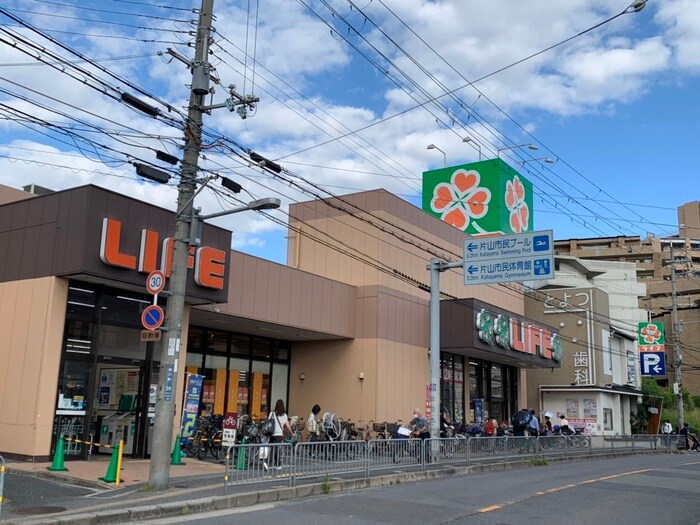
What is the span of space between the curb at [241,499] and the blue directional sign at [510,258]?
18.3ft

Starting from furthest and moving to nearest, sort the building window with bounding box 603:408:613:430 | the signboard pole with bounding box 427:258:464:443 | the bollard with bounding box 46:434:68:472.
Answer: the building window with bounding box 603:408:613:430 < the signboard pole with bounding box 427:258:464:443 < the bollard with bounding box 46:434:68:472

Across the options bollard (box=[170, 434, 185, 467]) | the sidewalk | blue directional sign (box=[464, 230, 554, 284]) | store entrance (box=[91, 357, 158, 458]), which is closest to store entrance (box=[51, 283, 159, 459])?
store entrance (box=[91, 357, 158, 458])

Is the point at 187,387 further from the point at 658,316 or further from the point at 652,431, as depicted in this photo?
the point at 658,316

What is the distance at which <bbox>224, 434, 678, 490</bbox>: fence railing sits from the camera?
43.4ft

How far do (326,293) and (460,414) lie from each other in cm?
1029

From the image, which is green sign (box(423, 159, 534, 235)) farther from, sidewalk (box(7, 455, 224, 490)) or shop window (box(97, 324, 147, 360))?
sidewalk (box(7, 455, 224, 490))

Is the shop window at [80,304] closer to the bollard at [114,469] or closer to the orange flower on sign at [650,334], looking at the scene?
the bollard at [114,469]

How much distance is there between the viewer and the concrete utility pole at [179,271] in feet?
40.8

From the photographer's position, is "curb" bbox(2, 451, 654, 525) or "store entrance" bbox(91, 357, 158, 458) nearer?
"curb" bbox(2, 451, 654, 525)

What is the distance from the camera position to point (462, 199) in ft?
135

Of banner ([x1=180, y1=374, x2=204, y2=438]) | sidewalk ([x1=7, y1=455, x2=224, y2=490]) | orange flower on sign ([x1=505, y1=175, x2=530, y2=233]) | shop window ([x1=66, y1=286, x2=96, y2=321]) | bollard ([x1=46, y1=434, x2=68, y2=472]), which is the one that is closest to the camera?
sidewalk ([x1=7, y1=455, x2=224, y2=490])

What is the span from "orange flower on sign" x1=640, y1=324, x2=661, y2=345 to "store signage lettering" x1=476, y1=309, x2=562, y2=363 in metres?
15.0

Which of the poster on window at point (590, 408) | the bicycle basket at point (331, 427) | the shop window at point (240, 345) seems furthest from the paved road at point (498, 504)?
the poster on window at point (590, 408)

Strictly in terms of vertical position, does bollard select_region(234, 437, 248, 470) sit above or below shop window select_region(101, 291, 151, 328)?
below
